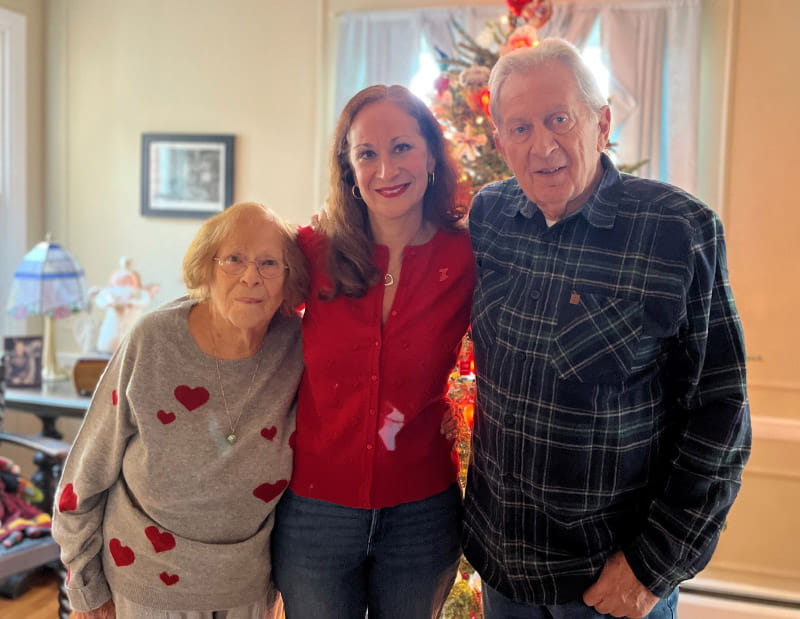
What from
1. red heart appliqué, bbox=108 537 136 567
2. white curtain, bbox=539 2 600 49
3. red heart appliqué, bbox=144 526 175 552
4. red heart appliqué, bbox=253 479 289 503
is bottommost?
red heart appliqué, bbox=108 537 136 567

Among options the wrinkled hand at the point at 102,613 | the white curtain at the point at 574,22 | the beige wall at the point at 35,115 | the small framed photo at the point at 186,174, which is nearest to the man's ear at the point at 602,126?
the wrinkled hand at the point at 102,613

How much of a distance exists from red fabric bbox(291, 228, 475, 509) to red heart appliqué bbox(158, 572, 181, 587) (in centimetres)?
28

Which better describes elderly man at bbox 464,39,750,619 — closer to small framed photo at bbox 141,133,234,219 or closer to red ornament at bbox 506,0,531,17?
red ornament at bbox 506,0,531,17

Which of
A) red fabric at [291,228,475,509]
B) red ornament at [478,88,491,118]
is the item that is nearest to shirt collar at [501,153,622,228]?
red fabric at [291,228,475,509]

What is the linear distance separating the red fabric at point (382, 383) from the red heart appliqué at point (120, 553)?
35cm

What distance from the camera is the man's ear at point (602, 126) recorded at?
1.36 m

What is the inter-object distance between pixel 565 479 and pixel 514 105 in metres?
0.67

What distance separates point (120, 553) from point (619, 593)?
0.97 m

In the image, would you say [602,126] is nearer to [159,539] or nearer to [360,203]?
[360,203]

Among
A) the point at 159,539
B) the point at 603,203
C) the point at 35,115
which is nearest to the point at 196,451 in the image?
the point at 159,539

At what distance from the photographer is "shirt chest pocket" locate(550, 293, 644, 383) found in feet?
4.13

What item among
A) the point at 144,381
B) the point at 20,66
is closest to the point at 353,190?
the point at 144,381

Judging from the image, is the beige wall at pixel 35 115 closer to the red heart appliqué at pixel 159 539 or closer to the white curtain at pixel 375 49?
the white curtain at pixel 375 49

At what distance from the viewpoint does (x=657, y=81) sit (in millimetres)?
3277
